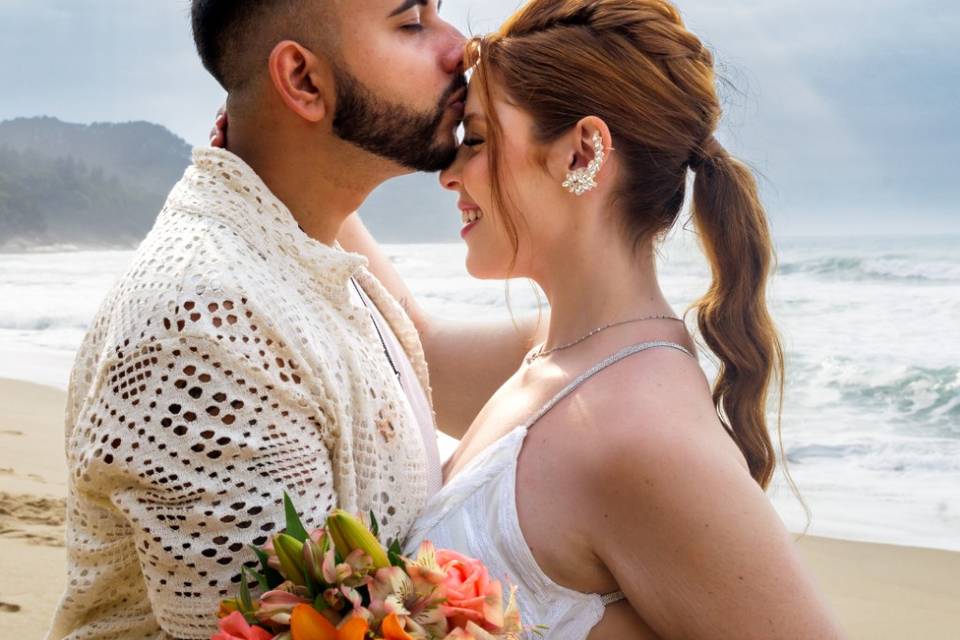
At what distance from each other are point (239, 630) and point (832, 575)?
5008mm

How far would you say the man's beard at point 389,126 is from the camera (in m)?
2.65

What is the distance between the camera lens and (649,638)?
2.32 m

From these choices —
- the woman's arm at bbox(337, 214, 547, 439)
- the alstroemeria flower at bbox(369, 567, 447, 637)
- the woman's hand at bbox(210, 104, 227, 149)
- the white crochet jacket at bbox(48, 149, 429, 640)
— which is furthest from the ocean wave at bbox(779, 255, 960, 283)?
the alstroemeria flower at bbox(369, 567, 447, 637)

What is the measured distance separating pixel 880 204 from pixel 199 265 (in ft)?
107

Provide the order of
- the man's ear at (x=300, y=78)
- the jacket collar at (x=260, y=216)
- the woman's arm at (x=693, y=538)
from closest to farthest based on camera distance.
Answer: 1. the woman's arm at (x=693, y=538)
2. the jacket collar at (x=260, y=216)
3. the man's ear at (x=300, y=78)

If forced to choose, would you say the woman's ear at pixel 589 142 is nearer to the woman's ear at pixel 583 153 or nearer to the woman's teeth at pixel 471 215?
the woman's ear at pixel 583 153

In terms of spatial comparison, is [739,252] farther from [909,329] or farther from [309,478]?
[909,329]

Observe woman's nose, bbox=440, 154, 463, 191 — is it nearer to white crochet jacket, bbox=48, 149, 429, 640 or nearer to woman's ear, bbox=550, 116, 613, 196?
woman's ear, bbox=550, 116, 613, 196

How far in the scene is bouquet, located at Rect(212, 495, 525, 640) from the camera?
1435 mm

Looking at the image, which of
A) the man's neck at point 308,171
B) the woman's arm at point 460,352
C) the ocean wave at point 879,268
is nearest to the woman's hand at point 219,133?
the man's neck at point 308,171

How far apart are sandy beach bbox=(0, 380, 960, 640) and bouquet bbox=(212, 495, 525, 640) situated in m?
3.60

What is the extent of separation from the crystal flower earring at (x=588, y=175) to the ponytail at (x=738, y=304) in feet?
0.94

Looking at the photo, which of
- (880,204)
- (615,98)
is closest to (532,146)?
(615,98)

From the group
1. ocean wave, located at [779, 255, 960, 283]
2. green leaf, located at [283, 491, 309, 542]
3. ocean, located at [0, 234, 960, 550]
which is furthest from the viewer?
ocean wave, located at [779, 255, 960, 283]
